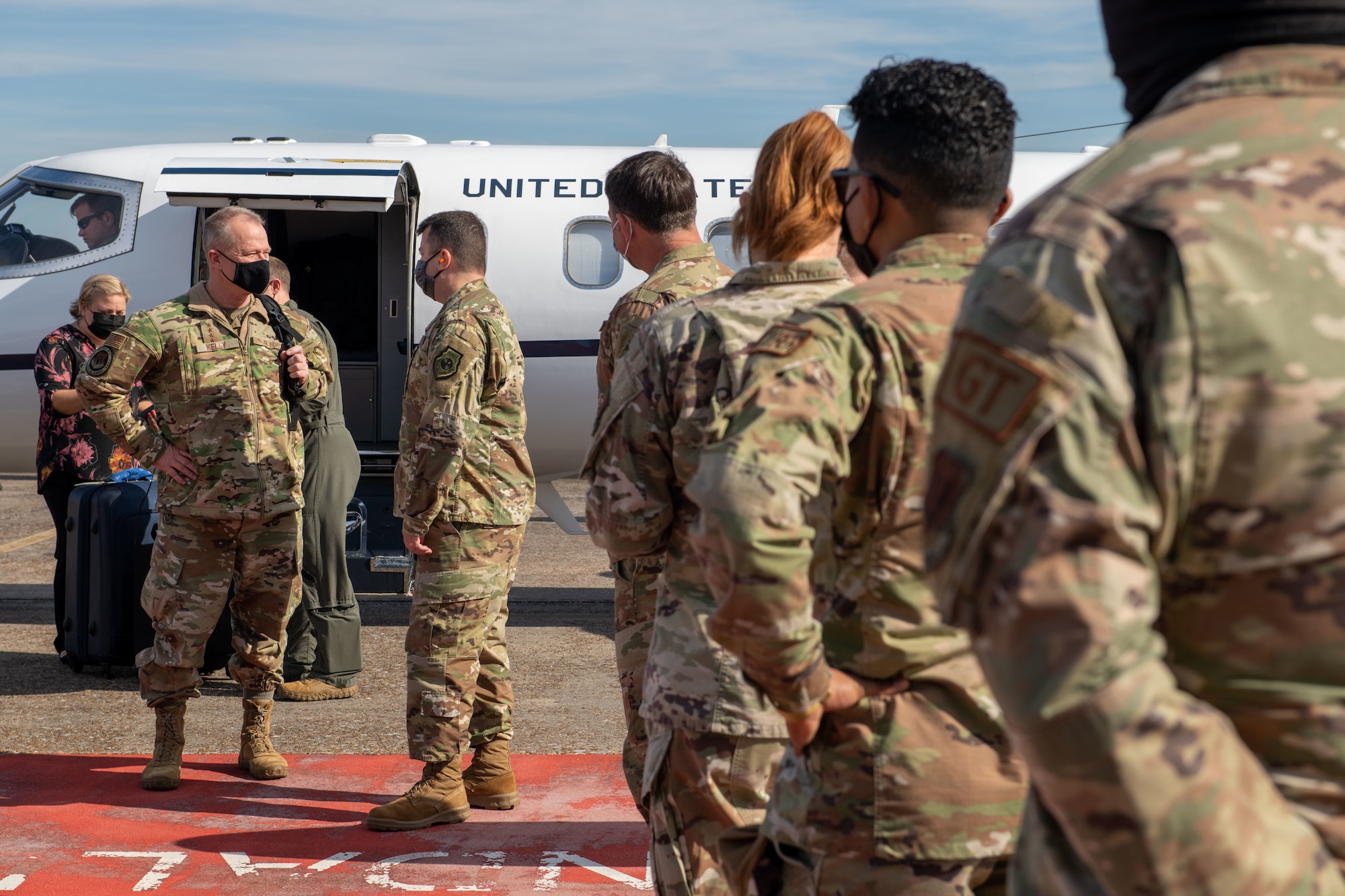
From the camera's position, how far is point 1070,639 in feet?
3.09

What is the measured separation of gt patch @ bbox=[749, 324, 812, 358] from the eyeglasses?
25 cm

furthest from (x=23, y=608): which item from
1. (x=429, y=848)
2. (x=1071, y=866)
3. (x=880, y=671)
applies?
(x=1071, y=866)

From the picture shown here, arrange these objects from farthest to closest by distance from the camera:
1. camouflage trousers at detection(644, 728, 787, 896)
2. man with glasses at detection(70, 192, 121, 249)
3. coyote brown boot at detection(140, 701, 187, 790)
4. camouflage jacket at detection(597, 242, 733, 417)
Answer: man with glasses at detection(70, 192, 121, 249) < coyote brown boot at detection(140, 701, 187, 790) < camouflage jacket at detection(597, 242, 733, 417) < camouflage trousers at detection(644, 728, 787, 896)

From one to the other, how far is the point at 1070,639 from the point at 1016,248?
1.00ft

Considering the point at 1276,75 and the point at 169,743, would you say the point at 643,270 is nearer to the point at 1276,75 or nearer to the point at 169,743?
the point at 1276,75

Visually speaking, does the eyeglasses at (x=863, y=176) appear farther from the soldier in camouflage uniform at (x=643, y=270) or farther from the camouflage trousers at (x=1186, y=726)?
the soldier in camouflage uniform at (x=643, y=270)

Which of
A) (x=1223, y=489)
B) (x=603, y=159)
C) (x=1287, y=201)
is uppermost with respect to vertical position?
(x=603, y=159)

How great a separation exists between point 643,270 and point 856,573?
183 centimetres

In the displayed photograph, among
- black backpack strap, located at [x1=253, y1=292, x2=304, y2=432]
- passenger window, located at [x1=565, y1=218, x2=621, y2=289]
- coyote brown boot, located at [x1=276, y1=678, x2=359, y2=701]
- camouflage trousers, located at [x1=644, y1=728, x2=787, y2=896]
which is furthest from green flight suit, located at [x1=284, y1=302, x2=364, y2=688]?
camouflage trousers, located at [x1=644, y1=728, x2=787, y2=896]

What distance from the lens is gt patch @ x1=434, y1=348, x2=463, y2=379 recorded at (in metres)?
4.29

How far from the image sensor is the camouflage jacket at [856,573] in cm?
165

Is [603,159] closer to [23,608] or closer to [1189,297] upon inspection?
[23,608]

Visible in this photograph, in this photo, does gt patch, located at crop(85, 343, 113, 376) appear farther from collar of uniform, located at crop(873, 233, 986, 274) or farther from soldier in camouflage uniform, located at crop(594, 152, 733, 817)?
collar of uniform, located at crop(873, 233, 986, 274)

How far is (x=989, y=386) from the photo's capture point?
0.98m
